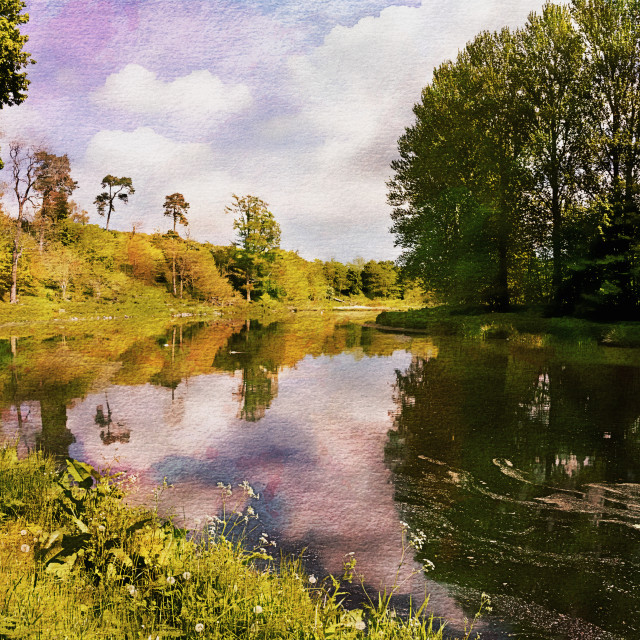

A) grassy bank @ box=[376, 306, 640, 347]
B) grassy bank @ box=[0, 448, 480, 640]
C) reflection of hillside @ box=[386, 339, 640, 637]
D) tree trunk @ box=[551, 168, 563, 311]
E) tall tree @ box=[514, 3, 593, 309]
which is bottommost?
reflection of hillside @ box=[386, 339, 640, 637]

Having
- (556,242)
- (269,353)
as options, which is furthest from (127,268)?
(556,242)

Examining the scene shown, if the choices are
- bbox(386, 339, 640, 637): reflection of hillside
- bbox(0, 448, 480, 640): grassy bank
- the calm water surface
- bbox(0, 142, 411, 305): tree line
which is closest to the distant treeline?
bbox(0, 142, 411, 305): tree line

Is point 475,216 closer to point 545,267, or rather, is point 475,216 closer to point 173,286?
point 545,267

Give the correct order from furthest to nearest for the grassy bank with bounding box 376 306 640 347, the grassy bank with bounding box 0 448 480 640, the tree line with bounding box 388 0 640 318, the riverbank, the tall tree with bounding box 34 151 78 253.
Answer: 1. the tall tree with bounding box 34 151 78 253
2. the riverbank
3. the tree line with bounding box 388 0 640 318
4. the grassy bank with bounding box 376 306 640 347
5. the grassy bank with bounding box 0 448 480 640

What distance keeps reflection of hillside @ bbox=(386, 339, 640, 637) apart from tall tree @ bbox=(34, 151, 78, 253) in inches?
1656

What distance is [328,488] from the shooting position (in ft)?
19.5

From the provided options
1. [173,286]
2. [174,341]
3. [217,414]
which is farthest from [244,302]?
[217,414]

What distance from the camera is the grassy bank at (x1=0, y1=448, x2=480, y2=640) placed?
2908 millimetres

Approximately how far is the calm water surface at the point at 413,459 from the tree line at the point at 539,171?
10.3 metres

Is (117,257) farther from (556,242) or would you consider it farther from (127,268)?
(556,242)

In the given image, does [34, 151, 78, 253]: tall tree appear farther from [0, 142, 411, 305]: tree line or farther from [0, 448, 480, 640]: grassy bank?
[0, 448, 480, 640]: grassy bank

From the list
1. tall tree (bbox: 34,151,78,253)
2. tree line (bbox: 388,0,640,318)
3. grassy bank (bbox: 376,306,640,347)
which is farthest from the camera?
tall tree (bbox: 34,151,78,253)

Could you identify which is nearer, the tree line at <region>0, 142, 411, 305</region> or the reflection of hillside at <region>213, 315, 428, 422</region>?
the reflection of hillside at <region>213, 315, 428, 422</region>

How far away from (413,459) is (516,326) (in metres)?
19.4
